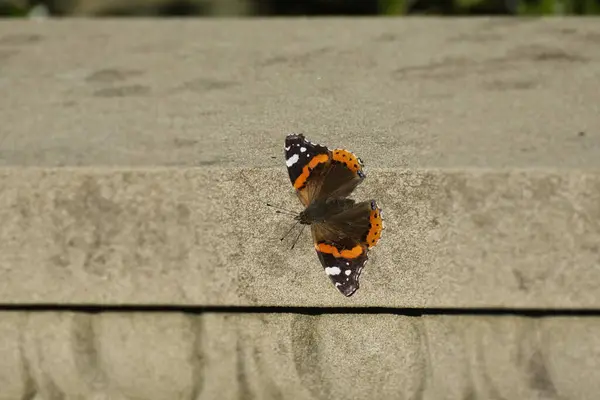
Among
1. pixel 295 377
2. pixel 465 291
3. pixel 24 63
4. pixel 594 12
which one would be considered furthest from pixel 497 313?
pixel 594 12

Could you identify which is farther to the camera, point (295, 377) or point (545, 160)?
point (295, 377)

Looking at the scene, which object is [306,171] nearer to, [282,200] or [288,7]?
[282,200]

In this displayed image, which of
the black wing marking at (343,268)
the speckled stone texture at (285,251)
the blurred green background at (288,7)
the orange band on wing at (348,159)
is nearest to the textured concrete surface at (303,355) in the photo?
the speckled stone texture at (285,251)

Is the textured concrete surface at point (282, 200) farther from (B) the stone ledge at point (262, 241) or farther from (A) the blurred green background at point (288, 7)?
(A) the blurred green background at point (288, 7)

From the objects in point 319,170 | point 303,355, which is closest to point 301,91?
point 319,170

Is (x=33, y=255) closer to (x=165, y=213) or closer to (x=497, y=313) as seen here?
(x=165, y=213)

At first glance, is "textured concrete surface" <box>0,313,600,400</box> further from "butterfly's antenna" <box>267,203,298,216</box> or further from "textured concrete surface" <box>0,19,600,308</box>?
"butterfly's antenna" <box>267,203,298,216</box>
